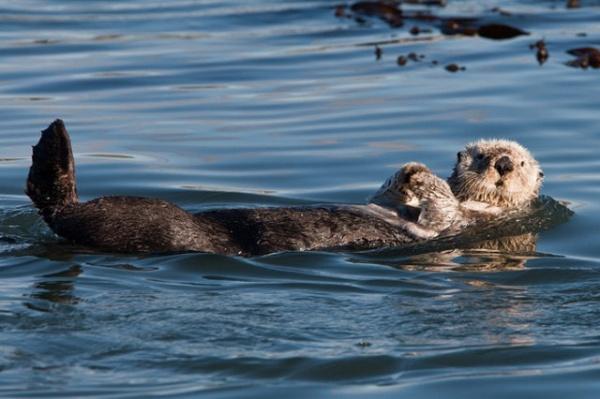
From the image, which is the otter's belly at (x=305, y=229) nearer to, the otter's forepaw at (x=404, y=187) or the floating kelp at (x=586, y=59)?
the otter's forepaw at (x=404, y=187)

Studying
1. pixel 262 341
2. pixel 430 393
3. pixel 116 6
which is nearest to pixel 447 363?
pixel 430 393

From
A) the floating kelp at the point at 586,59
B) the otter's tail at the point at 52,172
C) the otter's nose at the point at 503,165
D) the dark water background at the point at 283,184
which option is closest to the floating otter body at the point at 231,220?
the otter's tail at the point at 52,172

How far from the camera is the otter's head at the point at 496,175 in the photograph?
8.42 meters

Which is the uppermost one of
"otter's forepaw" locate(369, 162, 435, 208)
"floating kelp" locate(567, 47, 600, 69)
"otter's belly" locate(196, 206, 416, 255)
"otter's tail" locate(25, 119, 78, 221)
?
"floating kelp" locate(567, 47, 600, 69)

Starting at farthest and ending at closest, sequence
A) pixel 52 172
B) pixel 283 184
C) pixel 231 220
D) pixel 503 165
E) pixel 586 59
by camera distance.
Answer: pixel 586 59, pixel 283 184, pixel 503 165, pixel 231 220, pixel 52 172

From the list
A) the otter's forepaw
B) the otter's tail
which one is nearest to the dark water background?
the otter's tail

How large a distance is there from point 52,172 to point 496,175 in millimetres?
2929

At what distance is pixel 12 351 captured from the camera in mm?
5598

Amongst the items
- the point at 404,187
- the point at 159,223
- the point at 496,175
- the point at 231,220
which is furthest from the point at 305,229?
the point at 496,175

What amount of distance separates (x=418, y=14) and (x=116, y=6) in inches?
173

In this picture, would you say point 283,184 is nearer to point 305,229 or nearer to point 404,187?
point 404,187

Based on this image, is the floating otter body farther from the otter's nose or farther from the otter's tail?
the otter's nose

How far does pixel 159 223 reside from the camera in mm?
7223

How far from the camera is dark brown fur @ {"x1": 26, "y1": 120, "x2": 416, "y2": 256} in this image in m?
7.08
